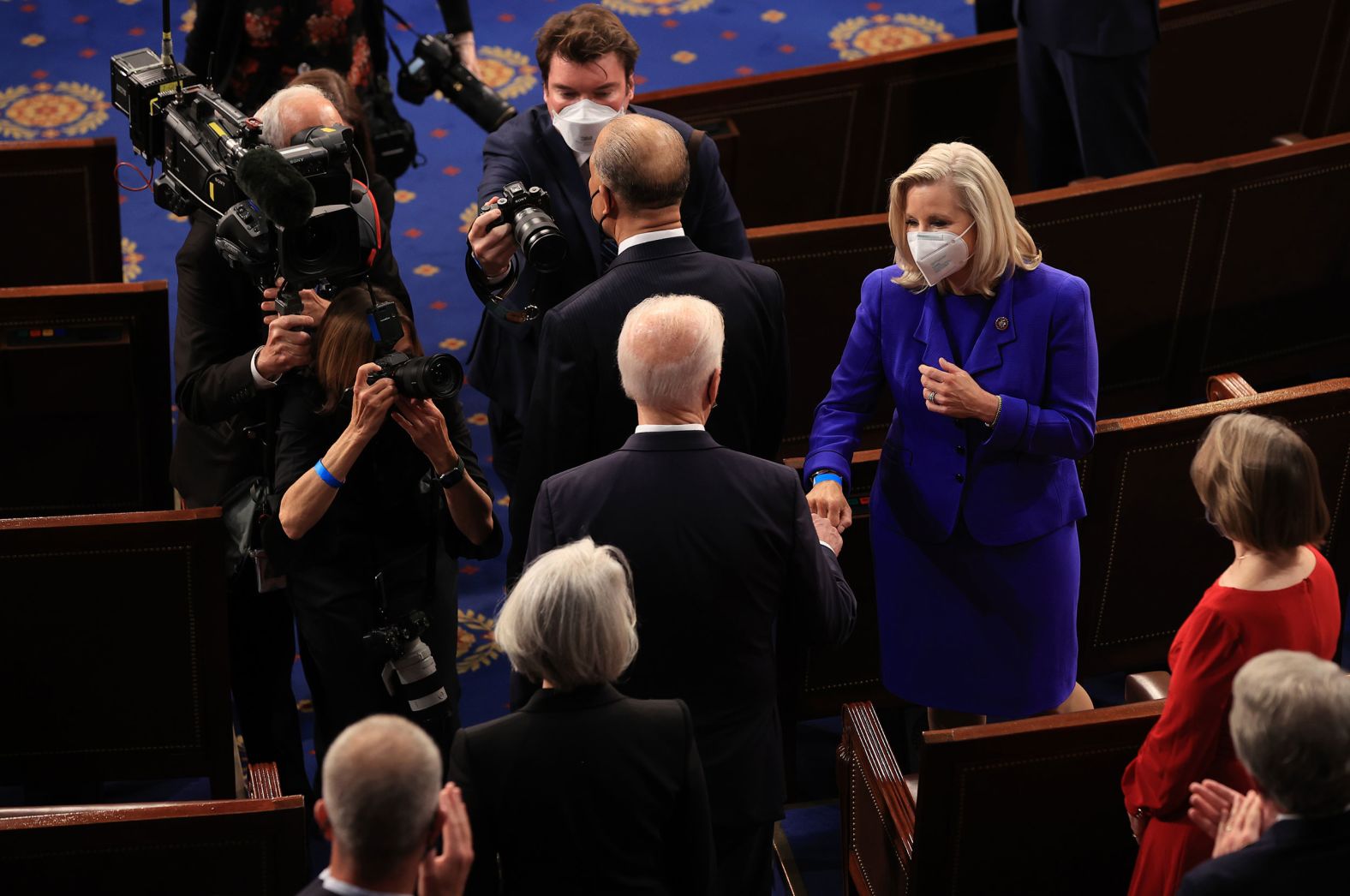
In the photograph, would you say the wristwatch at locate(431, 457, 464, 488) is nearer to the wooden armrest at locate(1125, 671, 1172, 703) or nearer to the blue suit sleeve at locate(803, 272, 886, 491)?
the blue suit sleeve at locate(803, 272, 886, 491)

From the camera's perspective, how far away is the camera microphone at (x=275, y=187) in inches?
108

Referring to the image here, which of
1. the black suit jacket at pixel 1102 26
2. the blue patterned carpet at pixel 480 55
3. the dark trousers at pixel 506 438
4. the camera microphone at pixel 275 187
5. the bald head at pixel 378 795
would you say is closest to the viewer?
the bald head at pixel 378 795

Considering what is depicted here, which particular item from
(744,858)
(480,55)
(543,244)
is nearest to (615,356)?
(543,244)

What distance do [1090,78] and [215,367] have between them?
2.92 meters

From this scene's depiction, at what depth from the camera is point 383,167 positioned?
14.9 ft

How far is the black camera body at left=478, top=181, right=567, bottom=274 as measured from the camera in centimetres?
305

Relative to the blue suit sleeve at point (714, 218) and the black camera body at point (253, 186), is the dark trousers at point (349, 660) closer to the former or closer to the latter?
the black camera body at point (253, 186)

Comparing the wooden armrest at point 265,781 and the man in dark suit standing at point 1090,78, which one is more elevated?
the man in dark suit standing at point 1090,78

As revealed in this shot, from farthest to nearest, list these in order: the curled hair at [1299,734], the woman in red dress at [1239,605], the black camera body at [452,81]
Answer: the black camera body at [452,81] → the woman in red dress at [1239,605] → the curled hair at [1299,734]

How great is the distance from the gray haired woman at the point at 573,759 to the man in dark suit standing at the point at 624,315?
2.50ft

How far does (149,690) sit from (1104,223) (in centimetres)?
267

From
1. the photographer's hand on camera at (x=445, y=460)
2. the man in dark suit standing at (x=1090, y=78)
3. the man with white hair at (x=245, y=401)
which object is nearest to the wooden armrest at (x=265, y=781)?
the man with white hair at (x=245, y=401)

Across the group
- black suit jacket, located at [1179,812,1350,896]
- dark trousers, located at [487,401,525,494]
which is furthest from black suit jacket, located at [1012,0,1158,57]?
black suit jacket, located at [1179,812,1350,896]

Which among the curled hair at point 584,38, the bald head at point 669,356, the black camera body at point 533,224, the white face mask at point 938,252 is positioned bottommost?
the bald head at point 669,356
